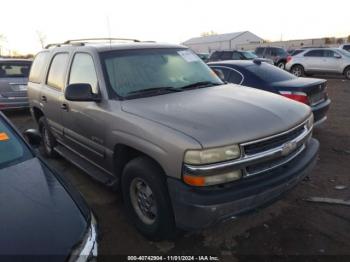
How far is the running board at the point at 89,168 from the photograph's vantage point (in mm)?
3878

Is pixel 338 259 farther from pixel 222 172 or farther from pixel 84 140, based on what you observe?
pixel 84 140

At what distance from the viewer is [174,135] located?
2.78 meters

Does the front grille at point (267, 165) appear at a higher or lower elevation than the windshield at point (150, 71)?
lower

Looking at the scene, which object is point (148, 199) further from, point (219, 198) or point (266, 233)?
point (266, 233)

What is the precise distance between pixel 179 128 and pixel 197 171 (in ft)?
1.32

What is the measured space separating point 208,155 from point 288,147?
905 millimetres

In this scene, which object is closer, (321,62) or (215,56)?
(321,62)

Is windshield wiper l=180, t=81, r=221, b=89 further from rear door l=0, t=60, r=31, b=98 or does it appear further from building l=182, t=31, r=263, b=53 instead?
building l=182, t=31, r=263, b=53

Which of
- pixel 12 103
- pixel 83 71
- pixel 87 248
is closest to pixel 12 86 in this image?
pixel 12 103

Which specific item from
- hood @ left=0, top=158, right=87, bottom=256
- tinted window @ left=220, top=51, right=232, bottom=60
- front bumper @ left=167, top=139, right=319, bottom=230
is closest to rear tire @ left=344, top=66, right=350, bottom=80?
tinted window @ left=220, top=51, right=232, bottom=60

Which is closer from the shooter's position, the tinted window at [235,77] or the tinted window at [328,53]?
the tinted window at [235,77]

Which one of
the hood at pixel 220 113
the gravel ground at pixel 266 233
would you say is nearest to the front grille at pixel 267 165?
the hood at pixel 220 113

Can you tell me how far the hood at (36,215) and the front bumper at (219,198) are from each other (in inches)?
31.7

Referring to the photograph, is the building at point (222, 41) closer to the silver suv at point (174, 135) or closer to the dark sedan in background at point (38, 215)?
the silver suv at point (174, 135)
